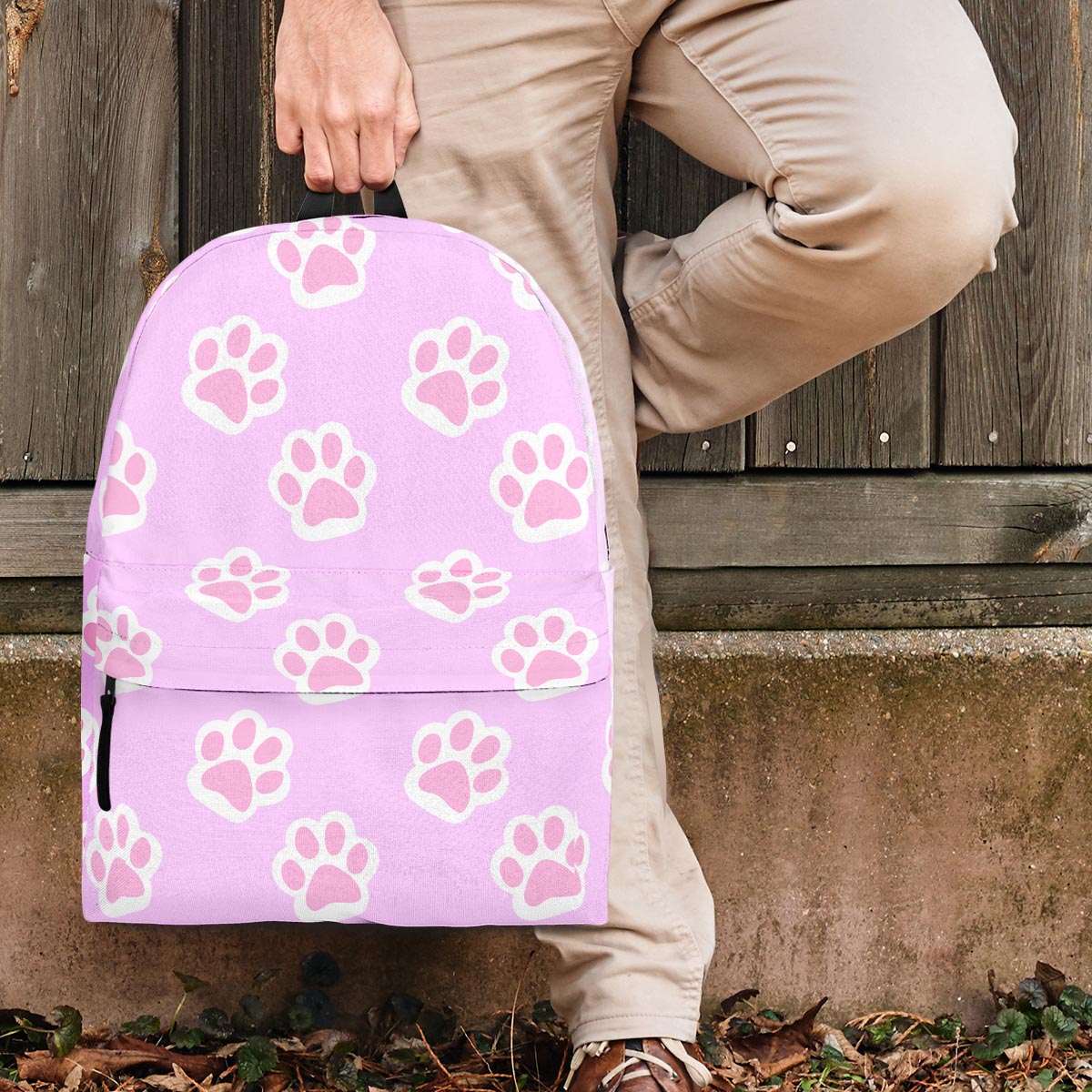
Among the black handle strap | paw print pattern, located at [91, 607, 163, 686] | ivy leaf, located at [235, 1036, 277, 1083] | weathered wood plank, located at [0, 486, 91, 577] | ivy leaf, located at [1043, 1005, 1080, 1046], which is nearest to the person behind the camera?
paw print pattern, located at [91, 607, 163, 686]

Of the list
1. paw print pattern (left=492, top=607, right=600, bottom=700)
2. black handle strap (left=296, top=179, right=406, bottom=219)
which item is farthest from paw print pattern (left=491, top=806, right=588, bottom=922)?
black handle strap (left=296, top=179, right=406, bottom=219)

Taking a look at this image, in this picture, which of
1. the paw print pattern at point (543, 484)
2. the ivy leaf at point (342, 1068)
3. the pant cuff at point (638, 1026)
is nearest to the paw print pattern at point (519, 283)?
the paw print pattern at point (543, 484)

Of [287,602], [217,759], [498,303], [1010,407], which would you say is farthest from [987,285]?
[217,759]

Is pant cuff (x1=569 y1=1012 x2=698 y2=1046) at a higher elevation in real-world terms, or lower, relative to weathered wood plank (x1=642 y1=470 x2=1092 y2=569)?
lower

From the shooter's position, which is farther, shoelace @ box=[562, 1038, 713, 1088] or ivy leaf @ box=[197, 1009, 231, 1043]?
ivy leaf @ box=[197, 1009, 231, 1043]

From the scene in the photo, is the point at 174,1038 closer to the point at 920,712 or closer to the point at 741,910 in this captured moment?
the point at 741,910

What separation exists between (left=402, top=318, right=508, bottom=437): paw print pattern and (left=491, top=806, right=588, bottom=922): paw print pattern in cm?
36

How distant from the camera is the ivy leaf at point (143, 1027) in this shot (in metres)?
1.34

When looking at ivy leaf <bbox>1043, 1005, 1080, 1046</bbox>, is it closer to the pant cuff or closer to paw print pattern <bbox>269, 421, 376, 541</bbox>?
the pant cuff

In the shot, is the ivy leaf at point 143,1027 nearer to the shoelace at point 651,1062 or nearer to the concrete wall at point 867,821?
the concrete wall at point 867,821

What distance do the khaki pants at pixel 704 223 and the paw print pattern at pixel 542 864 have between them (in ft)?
0.43

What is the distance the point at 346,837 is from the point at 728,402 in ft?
1.95

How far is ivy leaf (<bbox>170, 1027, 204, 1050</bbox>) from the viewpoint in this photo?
133cm

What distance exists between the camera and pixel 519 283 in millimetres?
969
